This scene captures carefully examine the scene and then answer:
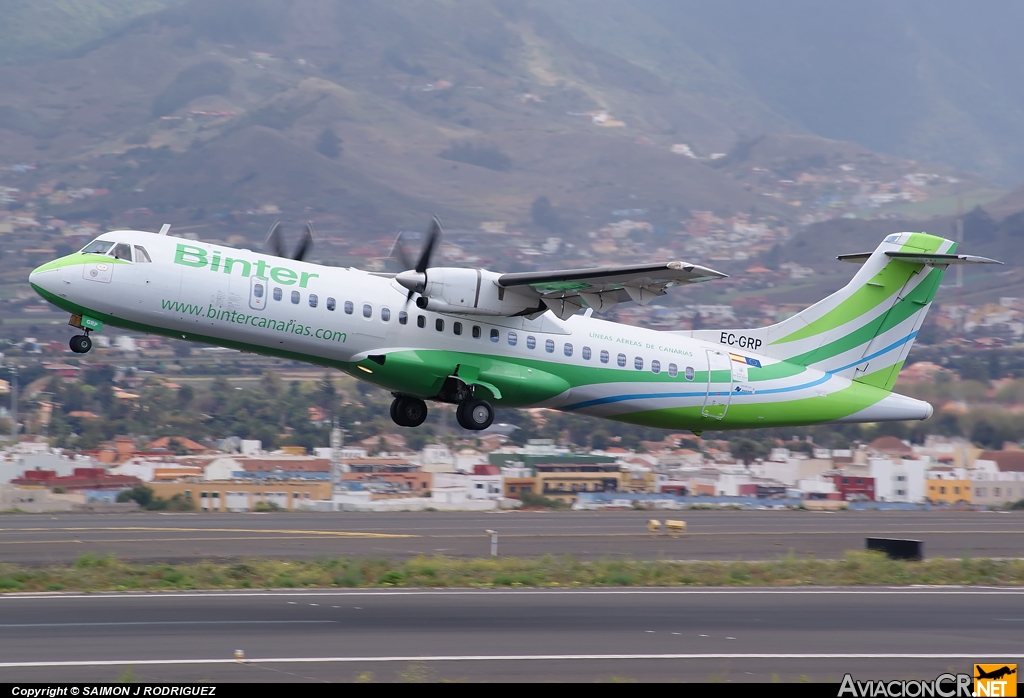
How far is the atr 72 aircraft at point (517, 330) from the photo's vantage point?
22328mm

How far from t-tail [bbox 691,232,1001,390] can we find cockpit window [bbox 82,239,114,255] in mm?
13909

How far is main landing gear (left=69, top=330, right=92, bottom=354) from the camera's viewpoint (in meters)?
22.3

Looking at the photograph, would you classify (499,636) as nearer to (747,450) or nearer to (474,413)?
(474,413)

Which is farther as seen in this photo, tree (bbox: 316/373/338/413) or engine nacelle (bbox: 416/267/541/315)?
tree (bbox: 316/373/338/413)

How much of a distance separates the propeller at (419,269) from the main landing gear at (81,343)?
594 centimetres

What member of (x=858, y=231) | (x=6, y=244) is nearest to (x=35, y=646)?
(x=6, y=244)

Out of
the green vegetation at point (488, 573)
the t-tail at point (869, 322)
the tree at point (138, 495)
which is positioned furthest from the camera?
the tree at point (138, 495)

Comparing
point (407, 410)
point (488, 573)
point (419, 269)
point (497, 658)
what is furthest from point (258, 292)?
point (497, 658)

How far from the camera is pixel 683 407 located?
26750mm

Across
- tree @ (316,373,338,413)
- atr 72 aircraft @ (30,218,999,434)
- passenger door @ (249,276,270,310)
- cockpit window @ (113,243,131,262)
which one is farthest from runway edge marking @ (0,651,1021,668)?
tree @ (316,373,338,413)

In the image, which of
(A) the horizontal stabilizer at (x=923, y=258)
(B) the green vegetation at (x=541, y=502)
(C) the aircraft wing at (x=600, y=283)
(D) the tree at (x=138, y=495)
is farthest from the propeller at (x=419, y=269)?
(D) the tree at (x=138, y=495)

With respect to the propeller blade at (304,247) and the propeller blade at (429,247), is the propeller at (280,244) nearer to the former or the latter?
the propeller blade at (304,247)

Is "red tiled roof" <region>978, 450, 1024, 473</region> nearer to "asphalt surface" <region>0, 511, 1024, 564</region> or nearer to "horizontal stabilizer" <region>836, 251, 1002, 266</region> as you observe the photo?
"asphalt surface" <region>0, 511, 1024, 564</region>

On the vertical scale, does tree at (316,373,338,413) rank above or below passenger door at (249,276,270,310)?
above
